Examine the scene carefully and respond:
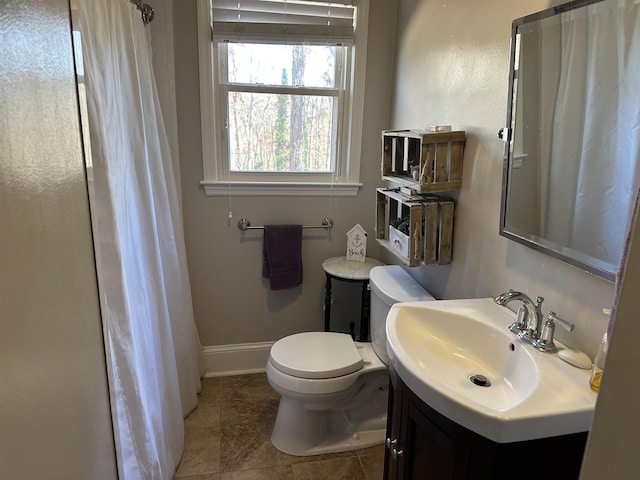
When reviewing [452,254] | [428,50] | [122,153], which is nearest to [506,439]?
[452,254]

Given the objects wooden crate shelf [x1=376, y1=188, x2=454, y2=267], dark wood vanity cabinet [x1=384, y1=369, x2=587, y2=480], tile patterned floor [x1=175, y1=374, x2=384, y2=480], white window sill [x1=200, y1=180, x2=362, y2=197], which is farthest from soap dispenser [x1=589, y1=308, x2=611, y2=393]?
white window sill [x1=200, y1=180, x2=362, y2=197]

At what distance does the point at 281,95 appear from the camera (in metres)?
2.44

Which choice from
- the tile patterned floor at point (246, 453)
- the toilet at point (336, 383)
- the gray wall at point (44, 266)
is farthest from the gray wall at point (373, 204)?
the gray wall at point (44, 266)

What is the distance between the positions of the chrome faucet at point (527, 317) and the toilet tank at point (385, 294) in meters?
0.57

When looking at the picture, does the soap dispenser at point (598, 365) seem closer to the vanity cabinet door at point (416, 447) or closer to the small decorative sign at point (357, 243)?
the vanity cabinet door at point (416, 447)

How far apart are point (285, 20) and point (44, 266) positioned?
1879 millimetres

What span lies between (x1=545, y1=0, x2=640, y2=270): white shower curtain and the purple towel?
147 centimetres

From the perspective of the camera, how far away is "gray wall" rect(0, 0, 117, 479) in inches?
30.0

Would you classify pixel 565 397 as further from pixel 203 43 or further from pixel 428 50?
pixel 203 43

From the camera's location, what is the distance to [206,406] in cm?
239

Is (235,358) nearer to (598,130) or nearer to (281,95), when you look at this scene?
(281,95)

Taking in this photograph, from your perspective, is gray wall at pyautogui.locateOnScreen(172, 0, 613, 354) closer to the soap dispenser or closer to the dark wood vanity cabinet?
the soap dispenser

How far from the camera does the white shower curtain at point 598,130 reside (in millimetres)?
1006

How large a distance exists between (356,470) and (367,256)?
3.85ft
